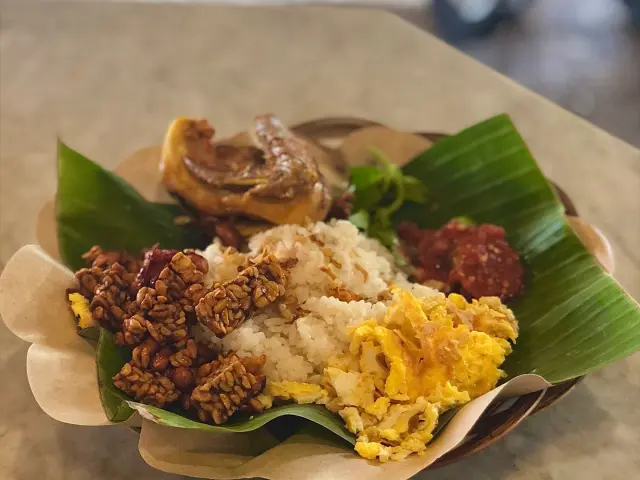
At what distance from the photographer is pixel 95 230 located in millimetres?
1740

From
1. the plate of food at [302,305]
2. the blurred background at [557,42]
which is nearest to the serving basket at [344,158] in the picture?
the plate of food at [302,305]

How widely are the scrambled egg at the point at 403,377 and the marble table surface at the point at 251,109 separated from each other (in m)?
0.16

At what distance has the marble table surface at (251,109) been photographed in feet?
4.69

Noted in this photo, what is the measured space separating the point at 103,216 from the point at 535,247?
1.13 m

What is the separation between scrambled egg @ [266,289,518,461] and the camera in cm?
129

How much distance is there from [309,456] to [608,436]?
666 mm

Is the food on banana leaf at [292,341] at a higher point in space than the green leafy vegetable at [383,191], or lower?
lower

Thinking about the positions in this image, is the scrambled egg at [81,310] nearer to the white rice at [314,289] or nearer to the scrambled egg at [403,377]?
the white rice at [314,289]

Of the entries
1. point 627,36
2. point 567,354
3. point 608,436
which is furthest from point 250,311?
point 627,36

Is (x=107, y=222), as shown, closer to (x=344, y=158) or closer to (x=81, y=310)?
(x=81, y=310)

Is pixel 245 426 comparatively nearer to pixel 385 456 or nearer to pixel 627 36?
pixel 385 456

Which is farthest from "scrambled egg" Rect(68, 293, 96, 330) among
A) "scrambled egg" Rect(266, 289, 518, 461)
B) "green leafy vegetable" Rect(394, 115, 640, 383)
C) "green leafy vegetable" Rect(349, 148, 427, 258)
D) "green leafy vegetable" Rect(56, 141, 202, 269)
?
"green leafy vegetable" Rect(394, 115, 640, 383)

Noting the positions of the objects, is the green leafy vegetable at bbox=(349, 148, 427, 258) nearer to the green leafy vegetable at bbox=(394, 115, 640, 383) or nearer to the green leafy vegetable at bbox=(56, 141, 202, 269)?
the green leafy vegetable at bbox=(394, 115, 640, 383)

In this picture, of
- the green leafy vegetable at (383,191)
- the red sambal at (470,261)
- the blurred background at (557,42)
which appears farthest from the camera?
the blurred background at (557,42)
